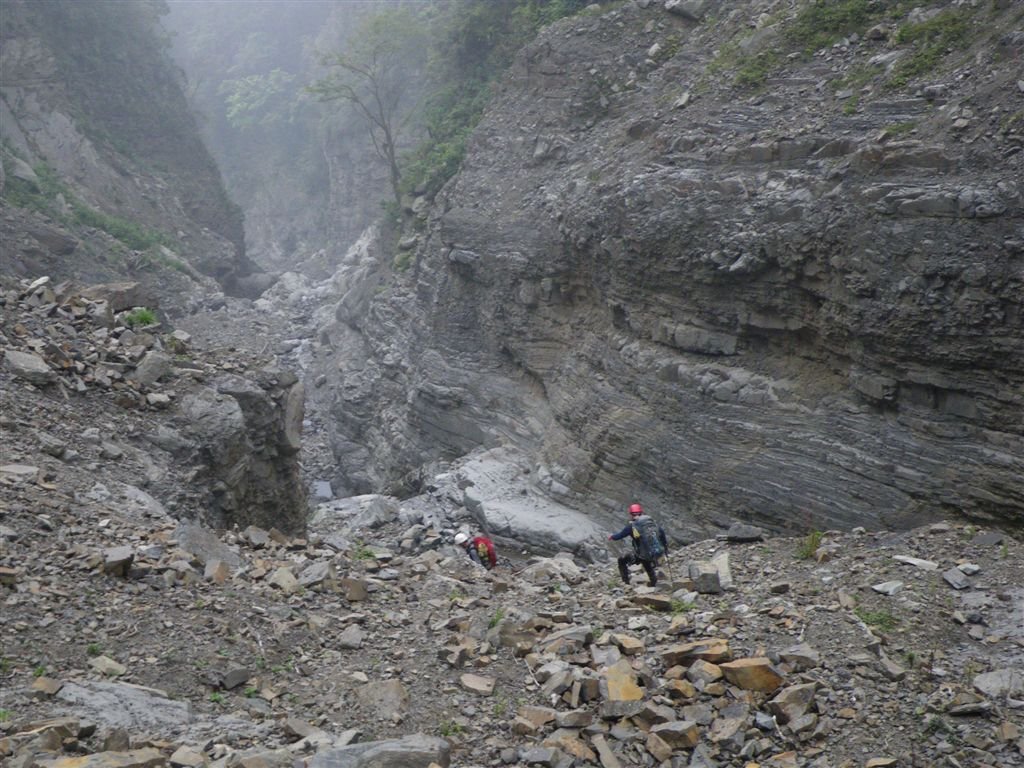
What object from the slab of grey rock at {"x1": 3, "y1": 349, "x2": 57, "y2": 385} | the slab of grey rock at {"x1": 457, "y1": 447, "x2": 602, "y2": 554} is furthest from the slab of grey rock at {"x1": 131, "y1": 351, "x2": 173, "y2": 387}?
the slab of grey rock at {"x1": 457, "y1": 447, "x2": 602, "y2": 554}

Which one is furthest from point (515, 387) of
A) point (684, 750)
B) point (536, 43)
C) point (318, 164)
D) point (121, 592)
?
point (318, 164)

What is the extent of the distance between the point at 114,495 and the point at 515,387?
39.2 feet

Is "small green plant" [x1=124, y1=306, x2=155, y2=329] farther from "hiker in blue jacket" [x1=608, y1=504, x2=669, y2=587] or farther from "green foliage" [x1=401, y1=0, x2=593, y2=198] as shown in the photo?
"green foliage" [x1=401, y1=0, x2=593, y2=198]

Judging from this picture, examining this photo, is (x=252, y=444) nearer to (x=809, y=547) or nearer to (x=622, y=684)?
(x=809, y=547)

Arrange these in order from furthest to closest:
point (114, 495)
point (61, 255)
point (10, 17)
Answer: point (10, 17), point (61, 255), point (114, 495)

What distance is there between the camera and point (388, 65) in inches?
1518

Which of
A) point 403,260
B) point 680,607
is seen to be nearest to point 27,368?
point 680,607

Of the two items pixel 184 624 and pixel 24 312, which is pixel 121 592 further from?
pixel 24 312

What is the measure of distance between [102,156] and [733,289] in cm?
3105

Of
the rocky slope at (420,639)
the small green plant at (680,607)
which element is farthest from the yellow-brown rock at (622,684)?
the small green plant at (680,607)

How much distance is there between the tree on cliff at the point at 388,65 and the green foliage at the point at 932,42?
18.8m

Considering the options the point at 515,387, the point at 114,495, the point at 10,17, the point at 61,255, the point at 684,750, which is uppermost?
the point at 10,17

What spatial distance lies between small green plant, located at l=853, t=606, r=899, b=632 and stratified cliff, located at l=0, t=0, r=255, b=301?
25.3m

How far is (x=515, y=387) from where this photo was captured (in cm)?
2111
